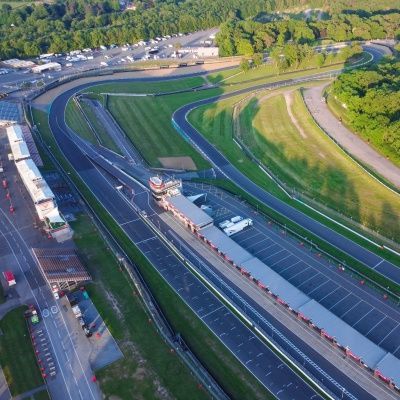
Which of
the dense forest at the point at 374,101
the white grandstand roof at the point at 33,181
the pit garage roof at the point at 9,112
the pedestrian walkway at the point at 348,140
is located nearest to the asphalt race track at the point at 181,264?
the pit garage roof at the point at 9,112

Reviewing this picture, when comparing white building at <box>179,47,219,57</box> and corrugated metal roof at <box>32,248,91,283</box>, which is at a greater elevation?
white building at <box>179,47,219,57</box>

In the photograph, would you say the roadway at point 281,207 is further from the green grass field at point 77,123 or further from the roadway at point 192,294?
the green grass field at point 77,123

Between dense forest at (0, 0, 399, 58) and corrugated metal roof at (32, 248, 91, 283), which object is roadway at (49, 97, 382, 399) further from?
dense forest at (0, 0, 399, 58)

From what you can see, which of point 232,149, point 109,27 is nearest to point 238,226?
point 232,149

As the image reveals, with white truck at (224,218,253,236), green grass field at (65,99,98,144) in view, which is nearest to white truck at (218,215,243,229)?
white truck at (224,218,253,236)

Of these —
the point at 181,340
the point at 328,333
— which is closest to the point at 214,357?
the point at 181,340

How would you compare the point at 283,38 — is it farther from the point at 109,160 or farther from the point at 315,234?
the point at 315,234
